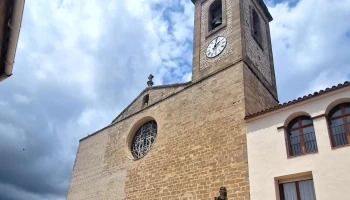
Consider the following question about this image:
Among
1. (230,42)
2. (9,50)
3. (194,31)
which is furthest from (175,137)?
(9,50)

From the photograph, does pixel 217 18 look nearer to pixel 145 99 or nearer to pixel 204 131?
pixel 145 99

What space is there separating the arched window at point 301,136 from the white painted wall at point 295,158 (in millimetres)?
179

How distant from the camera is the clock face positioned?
1200 centimetres

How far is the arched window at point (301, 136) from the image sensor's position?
24.5 feet

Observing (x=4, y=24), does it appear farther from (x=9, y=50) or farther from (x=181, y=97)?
(x=181, y=97)

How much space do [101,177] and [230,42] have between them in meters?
7.78

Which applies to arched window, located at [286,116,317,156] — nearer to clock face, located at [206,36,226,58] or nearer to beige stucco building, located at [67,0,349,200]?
beige stucco building, located at [67,0,349,200]

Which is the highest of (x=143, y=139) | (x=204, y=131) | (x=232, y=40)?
(x=232, y=40)

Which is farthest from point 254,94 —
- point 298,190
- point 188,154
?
point 298,190

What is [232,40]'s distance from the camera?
1176cm

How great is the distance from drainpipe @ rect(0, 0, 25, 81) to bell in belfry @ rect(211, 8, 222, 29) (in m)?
10.1

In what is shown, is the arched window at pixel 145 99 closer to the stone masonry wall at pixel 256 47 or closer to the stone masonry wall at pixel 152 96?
the stone masonry wall at pixel 152 96

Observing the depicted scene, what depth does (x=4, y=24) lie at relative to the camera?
423cm

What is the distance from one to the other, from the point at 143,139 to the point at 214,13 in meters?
6.66
